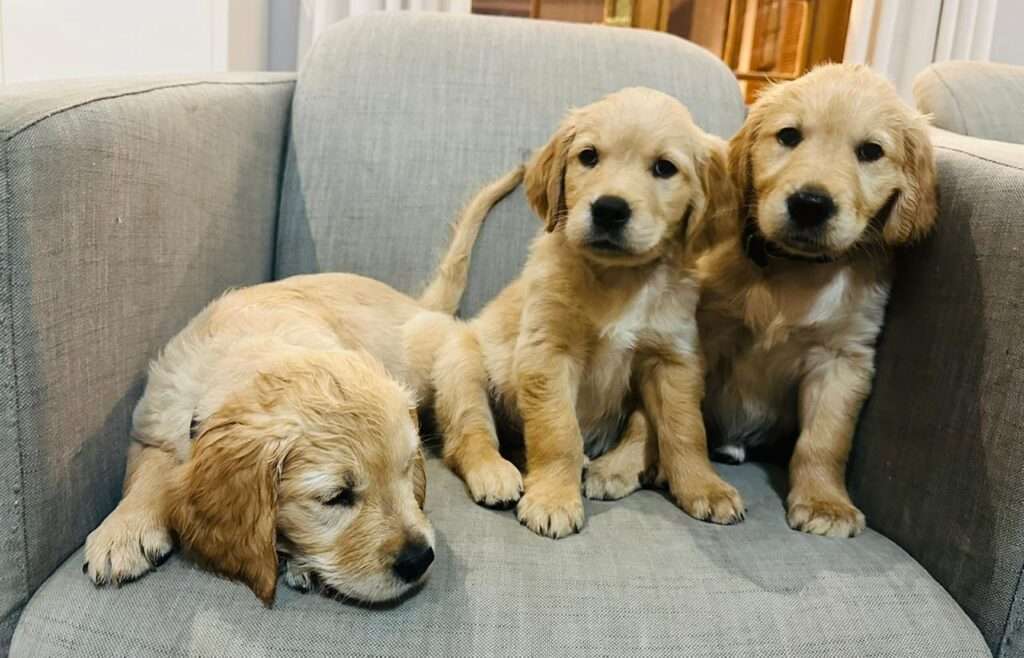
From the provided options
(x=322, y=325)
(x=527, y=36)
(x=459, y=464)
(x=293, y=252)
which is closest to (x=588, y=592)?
(x=459, y=464)

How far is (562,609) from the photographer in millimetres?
1192

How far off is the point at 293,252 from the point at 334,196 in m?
0.19

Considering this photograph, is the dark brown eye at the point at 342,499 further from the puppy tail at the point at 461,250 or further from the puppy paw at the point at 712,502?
the puppy tail at the point at 461,250

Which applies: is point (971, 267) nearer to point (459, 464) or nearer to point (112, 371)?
point (459, 464)

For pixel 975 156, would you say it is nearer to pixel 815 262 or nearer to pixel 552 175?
pixel 815 262

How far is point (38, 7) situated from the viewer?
278cm

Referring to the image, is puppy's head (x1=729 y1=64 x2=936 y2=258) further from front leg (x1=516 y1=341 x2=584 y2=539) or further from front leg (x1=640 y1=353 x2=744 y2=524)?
front leg (x1=516 y1=341 x2=584 y2=539)

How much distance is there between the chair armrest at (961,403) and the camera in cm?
126

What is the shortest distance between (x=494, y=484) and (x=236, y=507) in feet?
1.69

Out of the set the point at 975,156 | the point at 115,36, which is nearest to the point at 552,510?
the point at 975,156

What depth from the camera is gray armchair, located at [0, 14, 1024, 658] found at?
1.16 metres

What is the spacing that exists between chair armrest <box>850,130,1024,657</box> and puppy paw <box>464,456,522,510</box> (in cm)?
69

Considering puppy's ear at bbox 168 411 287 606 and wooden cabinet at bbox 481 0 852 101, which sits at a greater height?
wooden cabinet at bbox 481 0 852 101


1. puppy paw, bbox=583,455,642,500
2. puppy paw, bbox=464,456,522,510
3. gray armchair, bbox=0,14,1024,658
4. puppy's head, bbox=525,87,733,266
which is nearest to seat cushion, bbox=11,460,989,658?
gray armchair, bbox=0,14,1024,658
